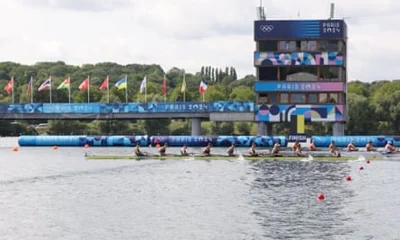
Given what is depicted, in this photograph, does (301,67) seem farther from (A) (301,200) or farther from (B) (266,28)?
(A) (301,200)

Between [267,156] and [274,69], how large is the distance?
39975mm

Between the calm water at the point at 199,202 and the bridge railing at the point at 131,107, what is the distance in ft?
146

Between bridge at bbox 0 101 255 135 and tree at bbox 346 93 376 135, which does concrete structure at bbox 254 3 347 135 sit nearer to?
bridge at bbox 0 101 255 135

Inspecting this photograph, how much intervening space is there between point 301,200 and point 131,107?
7809cm

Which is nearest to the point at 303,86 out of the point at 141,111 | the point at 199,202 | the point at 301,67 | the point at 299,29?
the point at 301,67

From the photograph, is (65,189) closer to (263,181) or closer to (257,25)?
(263,181)

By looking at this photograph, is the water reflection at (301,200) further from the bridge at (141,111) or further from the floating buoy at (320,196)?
the bridge at (141,111)

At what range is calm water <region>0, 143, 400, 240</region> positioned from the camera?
39438 mm

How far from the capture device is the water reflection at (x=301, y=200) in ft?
130

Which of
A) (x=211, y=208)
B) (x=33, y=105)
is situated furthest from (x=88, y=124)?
(x=211, y=208)

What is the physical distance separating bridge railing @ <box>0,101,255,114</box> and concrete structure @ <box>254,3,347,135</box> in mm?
6041

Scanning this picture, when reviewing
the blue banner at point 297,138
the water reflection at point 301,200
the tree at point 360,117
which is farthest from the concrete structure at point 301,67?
the tree at point 360,117

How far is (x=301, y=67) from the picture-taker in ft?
383

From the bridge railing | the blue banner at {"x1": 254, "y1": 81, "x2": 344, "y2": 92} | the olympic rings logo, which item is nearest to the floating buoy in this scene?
the blue banner at {"x1": 254, "y1": 81, "x2": 344, "y2": 92}
